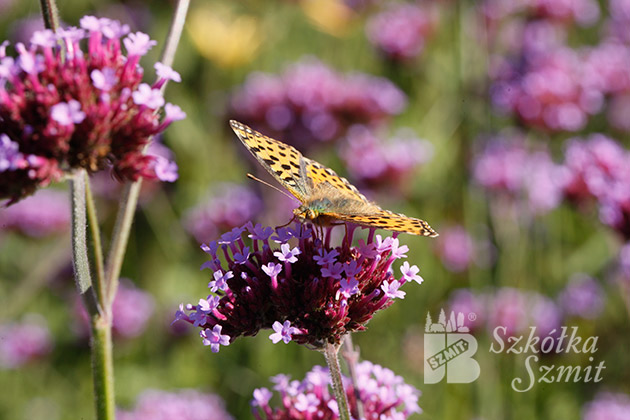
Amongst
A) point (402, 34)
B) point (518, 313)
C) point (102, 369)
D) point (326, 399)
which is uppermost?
point (102, 369)

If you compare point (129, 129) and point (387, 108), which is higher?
point (129, 129)

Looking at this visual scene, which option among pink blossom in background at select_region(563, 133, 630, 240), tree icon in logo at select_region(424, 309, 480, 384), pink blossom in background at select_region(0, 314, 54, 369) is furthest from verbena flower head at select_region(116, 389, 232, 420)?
pink blossom in background at select_region(563, 133, 630, 240)

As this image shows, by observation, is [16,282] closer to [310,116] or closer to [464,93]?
[310,116]

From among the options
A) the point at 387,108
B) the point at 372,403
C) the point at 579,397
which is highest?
the point at 372,403

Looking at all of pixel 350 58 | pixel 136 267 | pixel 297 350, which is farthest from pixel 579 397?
pixel 350 58

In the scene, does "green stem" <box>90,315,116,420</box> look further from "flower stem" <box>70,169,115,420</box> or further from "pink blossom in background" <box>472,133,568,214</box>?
"pink blossom in background" <box>472,133,568,214</box>

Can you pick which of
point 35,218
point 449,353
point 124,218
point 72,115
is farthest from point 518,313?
point 35,218

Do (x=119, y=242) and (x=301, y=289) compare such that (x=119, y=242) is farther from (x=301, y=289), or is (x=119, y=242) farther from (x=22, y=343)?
(x=22, y=343)

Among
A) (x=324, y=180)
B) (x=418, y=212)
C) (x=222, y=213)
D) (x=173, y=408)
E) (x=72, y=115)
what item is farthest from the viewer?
(x=418, y=212)
